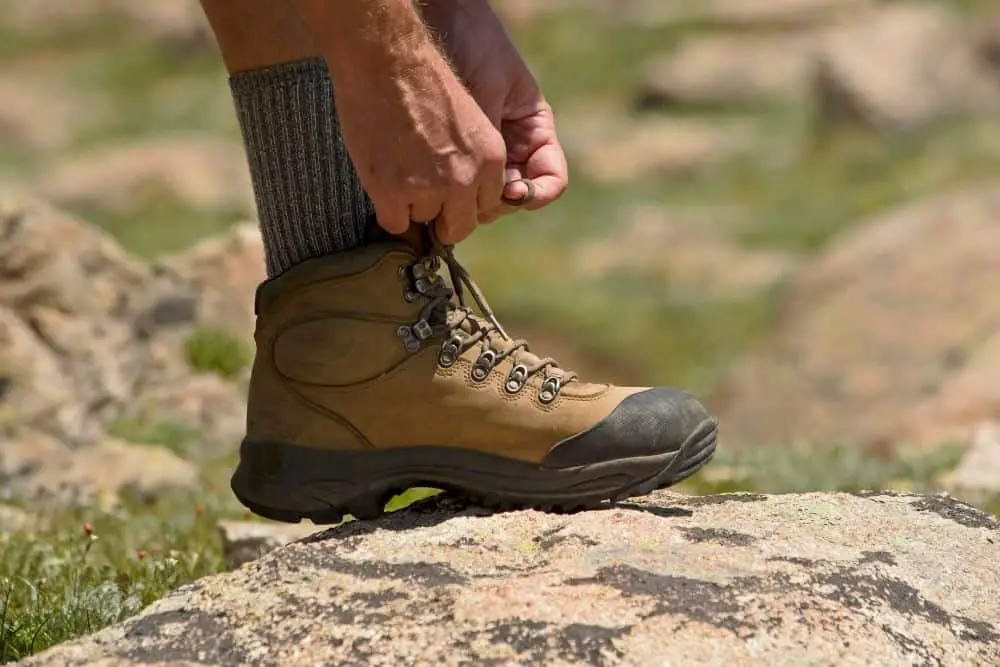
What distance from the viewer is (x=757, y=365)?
11.0 metres

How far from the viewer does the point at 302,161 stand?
10.6 feet

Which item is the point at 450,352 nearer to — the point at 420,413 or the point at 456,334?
the point at 456,334

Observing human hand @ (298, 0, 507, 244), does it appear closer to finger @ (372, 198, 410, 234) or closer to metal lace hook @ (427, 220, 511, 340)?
finger @ (372, 198, 410, 234)

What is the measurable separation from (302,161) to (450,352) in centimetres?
55

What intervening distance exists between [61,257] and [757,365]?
219 inches

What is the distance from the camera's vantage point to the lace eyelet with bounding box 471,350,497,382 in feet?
10.3

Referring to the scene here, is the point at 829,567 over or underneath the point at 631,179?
underneath

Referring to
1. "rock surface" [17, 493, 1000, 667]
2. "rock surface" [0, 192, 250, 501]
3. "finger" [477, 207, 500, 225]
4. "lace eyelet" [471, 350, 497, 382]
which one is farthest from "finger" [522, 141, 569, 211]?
"rock surface" [0, 192, 250, 501]

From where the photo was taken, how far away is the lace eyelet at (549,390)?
10.3 feet

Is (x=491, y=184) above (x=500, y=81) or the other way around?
the other way around

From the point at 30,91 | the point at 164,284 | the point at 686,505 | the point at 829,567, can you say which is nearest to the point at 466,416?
the point at 686,505

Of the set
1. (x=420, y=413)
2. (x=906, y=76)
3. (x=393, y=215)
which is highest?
(x=906, y=76)

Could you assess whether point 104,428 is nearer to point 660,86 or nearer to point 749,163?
point 749,163

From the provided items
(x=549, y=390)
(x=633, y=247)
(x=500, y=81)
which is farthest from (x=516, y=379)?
(x=633, y=247)
